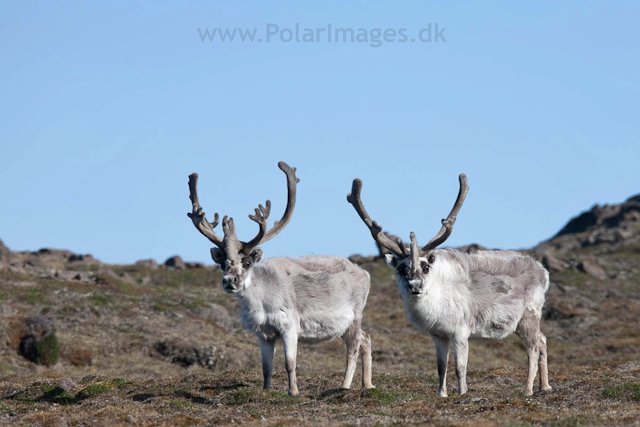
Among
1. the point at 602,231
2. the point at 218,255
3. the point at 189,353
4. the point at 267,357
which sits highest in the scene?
the point at 602,231

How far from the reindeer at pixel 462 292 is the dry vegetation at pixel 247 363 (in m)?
1.18

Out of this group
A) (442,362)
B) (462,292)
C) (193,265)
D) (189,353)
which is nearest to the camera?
(442,362)

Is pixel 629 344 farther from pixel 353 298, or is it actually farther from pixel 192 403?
pixel 192 403

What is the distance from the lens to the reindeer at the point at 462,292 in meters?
18.4

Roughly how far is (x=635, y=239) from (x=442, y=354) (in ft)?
240

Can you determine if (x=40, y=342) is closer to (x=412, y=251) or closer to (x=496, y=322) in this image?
(x=412, y=251)

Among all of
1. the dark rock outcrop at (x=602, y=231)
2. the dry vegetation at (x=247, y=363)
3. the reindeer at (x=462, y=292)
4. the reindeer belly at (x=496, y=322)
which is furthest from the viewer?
the dark rock outcrop at (x=602, y=231)

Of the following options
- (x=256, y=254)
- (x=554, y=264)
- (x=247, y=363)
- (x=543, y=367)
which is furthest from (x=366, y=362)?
(x=554, y=264)

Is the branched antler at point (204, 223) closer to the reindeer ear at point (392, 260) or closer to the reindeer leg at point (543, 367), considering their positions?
the reindeer ear at point (392, 260)

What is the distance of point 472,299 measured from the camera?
19.1 metres

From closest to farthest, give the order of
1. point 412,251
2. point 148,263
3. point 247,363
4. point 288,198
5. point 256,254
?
1. point 412,251
2. point 256,254
3. point 288,198
4. point 247,363
5. point 148,263

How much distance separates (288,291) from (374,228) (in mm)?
2363

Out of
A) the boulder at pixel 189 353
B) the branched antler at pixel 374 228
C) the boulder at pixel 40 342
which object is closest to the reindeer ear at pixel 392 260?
the branched antler at pixel 374 228

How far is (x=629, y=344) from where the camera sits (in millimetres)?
42156
